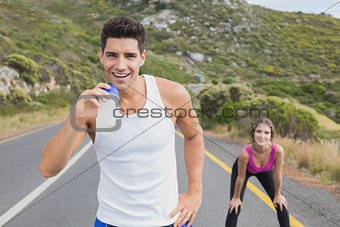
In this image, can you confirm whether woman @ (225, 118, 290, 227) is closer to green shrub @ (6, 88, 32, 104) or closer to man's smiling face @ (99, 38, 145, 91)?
man's smiling face @ (99, 38, 145, 91)

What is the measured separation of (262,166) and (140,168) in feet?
6.37

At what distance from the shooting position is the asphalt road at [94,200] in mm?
3262

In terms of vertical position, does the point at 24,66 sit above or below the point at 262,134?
below

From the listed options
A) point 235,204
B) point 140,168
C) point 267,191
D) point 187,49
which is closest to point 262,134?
point 267,191

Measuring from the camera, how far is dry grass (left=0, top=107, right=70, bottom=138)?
12.2 m

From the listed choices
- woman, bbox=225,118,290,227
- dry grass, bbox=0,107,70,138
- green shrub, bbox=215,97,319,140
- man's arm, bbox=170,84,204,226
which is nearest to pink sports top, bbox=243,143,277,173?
woman, bbox=225,118,290,227

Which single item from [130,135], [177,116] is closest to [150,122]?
[130,135]

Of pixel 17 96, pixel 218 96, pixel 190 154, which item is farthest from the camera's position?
pixel 17 96

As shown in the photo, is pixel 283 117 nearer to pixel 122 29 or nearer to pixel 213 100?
pixel 213 100

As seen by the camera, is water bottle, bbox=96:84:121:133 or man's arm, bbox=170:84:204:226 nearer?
water bottle, bbox=96:84:121:133

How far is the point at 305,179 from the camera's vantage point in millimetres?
5027

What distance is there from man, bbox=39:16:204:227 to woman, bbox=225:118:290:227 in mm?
1542

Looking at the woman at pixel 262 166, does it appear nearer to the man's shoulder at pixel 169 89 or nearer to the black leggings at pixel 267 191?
the black leggings at pixel 267 191

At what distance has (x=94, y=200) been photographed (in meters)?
3.98
